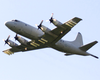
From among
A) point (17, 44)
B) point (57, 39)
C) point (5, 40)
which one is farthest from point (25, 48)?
point (57, 39)

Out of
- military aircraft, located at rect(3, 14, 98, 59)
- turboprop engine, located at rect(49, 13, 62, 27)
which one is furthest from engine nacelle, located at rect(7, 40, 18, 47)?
turboprop engine, located at rect(49, 13, 62, 27)

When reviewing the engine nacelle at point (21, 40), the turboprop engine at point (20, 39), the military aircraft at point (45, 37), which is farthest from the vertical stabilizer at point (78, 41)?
the turboprop engine at point (20, 39)

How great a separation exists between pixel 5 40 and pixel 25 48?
4722 millimetres

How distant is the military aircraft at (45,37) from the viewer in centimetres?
Result: 3595

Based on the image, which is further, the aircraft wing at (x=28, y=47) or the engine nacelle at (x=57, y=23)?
the aircraft wing at (x=28, y=47)

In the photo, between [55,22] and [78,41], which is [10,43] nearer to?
[55,22]

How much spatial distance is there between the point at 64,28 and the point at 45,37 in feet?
13.1

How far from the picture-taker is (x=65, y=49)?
4116 cm

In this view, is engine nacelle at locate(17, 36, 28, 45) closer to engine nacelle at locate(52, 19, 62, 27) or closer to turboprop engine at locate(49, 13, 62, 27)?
turboprop engine at locate(49, 13, 62, 27)

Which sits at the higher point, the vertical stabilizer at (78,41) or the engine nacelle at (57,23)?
the engine nacelle at (57,23)

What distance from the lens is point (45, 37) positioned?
37.5 m

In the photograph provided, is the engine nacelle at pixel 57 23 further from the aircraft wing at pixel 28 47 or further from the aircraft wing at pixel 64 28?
the aircraft wing at pixel 28 47

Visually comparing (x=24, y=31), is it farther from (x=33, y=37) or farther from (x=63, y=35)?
(x=63, y=35)

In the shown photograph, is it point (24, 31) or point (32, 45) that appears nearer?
point (24, 31)
